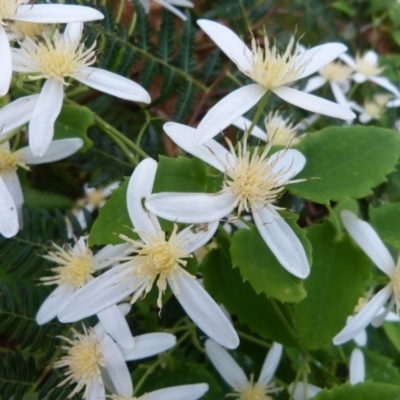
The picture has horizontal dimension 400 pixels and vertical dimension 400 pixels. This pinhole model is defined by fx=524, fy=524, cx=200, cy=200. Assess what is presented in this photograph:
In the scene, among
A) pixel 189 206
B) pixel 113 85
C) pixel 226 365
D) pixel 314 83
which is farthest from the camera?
pixel 314 83

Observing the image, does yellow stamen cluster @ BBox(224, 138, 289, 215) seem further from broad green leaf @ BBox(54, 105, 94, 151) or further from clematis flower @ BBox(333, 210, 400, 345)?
broad green leaf @ BBox(54, 105, 94, 151)

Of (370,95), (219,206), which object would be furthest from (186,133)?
(370,95)

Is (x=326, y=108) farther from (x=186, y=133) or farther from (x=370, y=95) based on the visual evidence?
(x=370, y=95)

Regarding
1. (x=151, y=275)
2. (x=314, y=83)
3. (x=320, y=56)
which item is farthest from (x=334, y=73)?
(x=151, y=275)

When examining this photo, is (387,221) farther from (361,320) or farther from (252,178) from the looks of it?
(252,178)

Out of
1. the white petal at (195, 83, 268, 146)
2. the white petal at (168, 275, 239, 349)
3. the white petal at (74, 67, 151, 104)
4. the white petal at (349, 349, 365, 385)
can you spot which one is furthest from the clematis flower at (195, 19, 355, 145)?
the white petal at (349, 349, 365, 385)

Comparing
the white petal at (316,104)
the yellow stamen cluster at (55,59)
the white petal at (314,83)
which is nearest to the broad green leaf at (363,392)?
the white petal at (316,104)

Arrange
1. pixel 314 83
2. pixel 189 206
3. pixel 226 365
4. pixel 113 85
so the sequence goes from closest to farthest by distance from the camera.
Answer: pixel 189 206, pixel 113 85, pixel 226 365, pixel 314 83
